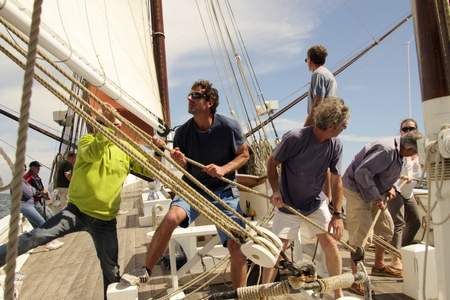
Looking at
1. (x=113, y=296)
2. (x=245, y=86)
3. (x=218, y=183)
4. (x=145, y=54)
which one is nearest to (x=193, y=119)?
(x=218, y=183)

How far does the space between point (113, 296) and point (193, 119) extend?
131 centimetres

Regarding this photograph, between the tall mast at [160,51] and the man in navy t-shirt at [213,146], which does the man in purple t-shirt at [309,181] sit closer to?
the man in navy t-shirt at [213,146]

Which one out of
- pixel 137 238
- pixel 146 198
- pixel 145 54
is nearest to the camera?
pixel 145 54

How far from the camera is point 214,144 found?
3039 millimetres

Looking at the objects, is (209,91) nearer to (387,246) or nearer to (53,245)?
(387,246)

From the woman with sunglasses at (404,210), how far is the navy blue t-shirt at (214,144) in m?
1.84

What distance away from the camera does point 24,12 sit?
1811mm

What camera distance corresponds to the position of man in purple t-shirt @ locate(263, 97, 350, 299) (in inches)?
117

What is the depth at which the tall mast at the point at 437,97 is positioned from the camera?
2.05 metres

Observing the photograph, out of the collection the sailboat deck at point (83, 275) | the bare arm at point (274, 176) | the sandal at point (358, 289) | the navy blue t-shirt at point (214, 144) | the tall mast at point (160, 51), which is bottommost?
the sailboat deck at point (83, 275)

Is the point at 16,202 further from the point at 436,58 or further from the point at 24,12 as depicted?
the point at 436,58

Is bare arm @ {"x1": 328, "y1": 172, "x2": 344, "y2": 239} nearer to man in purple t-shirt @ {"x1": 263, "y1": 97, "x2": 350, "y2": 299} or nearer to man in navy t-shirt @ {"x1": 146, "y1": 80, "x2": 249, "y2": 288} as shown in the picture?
man in purple t-shirt @ {"x1": 263, "y1": 97, "x2": 350, "y2": 299}

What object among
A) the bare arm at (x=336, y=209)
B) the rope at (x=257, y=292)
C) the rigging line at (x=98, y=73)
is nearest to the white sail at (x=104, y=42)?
the rigging line at (x=98, y=73)

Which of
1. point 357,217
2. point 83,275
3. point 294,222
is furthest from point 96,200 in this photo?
point 357,217
